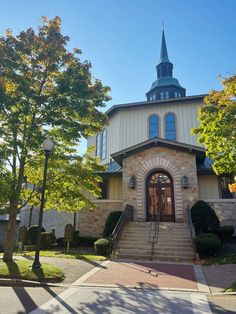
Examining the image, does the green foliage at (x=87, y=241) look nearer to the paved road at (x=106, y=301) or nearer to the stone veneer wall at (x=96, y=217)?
the stone veneer wall at (x=96, y=217)

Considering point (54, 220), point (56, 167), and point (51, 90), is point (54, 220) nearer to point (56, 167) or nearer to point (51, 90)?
point (56, 167)

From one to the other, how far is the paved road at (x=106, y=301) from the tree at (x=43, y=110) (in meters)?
4.44

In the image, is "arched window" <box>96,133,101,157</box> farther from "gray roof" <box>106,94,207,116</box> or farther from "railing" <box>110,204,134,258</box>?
"railing" <box>110,204,134,258</box>

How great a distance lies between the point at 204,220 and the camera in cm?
1520

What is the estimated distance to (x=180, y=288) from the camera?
303 inches

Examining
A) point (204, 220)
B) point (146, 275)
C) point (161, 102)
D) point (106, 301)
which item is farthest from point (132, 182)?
point (106, 301)

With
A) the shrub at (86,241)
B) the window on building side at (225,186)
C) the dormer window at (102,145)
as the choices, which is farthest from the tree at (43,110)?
the dormer window at (102,145)

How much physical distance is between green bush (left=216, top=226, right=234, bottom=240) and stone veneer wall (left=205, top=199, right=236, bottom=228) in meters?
1.37

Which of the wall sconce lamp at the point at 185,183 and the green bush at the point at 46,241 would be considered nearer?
the green bush at the point at 46,241

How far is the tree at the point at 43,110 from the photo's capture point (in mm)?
10570

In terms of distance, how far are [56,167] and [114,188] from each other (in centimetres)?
854

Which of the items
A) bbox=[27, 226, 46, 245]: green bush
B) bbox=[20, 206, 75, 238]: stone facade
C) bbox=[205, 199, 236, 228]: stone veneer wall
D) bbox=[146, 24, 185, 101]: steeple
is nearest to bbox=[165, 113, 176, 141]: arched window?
bbox=[205, 199, 236, 228]: stone veneer wall

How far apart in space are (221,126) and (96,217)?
11805mm

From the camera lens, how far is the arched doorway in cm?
1753
